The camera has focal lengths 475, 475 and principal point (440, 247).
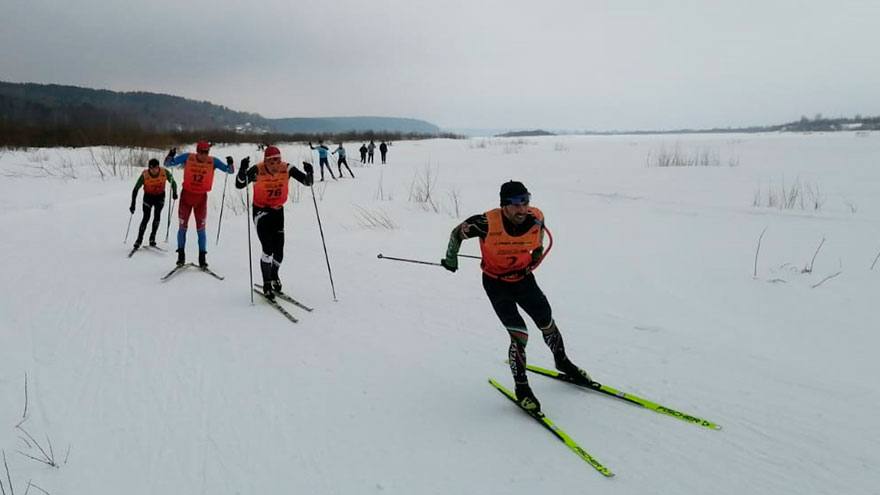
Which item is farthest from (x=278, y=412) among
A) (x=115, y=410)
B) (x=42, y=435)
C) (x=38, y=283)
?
(x=38, y=283)

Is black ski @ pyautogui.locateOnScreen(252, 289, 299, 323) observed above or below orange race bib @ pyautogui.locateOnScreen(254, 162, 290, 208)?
below

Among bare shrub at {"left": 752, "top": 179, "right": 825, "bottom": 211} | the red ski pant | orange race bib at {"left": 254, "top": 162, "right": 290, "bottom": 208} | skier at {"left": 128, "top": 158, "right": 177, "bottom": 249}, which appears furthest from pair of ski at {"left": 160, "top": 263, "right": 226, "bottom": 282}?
bare shrub at {"left": 752, "top": 179, "right": 825, "bottom": 211}

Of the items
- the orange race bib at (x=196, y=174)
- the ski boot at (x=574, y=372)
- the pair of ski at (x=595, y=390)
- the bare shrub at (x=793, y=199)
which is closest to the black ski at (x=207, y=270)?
the orange race bib at (x=196, y=174)

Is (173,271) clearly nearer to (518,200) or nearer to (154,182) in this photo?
(154,182)

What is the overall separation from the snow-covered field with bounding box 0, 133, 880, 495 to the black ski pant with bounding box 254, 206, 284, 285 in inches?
23.9

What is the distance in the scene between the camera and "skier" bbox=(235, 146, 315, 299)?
6184 millimetres

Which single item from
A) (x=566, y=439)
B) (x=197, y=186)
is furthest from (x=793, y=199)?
(x=197, y=186)

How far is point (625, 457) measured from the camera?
10.8 feet

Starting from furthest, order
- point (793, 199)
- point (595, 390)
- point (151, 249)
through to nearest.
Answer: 1. point (793, 199)
2. point (151, 249)
3. point (595, 390)

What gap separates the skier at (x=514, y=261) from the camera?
3.62m

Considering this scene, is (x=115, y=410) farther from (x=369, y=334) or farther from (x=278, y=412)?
(x=369, y=334)

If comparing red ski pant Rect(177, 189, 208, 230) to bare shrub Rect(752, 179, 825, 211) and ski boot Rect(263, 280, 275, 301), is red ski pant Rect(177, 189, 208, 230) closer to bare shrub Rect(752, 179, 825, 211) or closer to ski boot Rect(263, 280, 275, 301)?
ski boot Rect(263, 280, 275, 301)

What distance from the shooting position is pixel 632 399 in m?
3.88

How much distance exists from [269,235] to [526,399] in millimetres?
4105
